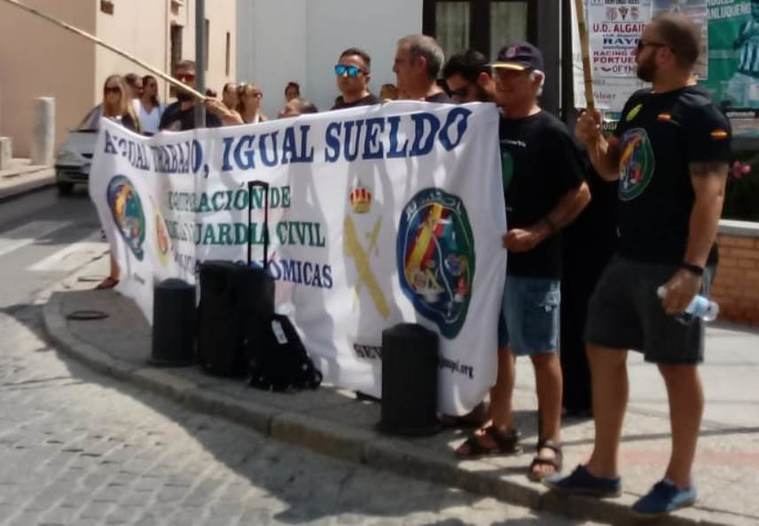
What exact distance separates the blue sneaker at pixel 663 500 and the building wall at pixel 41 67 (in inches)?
995

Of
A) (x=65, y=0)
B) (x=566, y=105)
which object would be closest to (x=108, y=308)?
(x=566, y=105)

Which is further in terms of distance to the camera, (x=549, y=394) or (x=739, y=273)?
(x=739, y=273)

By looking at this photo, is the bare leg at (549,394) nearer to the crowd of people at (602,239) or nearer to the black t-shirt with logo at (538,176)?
the crowd of people at (602,239)

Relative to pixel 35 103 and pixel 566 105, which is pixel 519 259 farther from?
pixel 35 103

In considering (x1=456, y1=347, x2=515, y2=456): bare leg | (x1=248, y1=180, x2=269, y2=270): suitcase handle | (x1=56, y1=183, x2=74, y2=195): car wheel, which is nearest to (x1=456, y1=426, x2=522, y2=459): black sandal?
(x1=456, y1=347, x2=515, y2=456): bare leg

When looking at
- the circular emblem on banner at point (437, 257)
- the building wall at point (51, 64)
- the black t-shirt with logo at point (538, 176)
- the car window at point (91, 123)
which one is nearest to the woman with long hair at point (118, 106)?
the circular emblem on banner at point (437, 257)

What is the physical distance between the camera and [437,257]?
271 inches

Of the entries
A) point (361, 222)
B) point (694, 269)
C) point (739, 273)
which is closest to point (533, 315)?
point (694, 269)

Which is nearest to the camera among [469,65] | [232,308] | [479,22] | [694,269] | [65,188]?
[694,269]

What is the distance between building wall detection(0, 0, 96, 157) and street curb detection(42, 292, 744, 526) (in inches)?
848

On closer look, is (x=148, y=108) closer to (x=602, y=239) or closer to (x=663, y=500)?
(x=602, y=239)

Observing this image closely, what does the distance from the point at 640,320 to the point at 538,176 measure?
0.97 m

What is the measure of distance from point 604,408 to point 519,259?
850mm

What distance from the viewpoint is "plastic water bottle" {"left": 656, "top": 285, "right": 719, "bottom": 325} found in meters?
5.29
